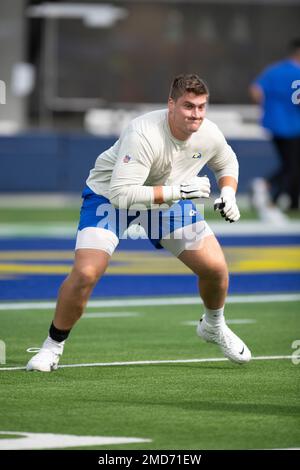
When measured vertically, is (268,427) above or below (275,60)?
below

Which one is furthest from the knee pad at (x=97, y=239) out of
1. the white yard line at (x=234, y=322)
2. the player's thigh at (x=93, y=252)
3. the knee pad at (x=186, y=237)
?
the white yard line at (x=234, y=322)

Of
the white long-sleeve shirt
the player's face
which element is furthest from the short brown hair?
the white long-sleeve shirt

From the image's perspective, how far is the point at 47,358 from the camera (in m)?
8.60

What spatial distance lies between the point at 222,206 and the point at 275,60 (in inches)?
839

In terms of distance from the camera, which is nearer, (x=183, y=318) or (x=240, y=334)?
(x=240, y=334)

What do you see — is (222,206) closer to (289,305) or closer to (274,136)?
(289,305)

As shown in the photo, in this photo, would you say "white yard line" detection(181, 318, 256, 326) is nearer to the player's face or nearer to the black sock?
the black sock

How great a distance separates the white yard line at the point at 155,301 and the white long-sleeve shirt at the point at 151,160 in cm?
318

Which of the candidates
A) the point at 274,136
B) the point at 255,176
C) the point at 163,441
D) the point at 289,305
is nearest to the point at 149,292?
the point at 289,305

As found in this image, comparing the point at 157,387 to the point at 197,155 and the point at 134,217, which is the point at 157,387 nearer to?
the point at 134,217

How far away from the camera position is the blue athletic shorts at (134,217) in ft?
28.6

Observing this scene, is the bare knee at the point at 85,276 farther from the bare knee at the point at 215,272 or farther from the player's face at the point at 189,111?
the player's face at the point at 189,111

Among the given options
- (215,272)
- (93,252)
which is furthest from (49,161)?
(93,252)

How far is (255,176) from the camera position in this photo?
25.2 metres
